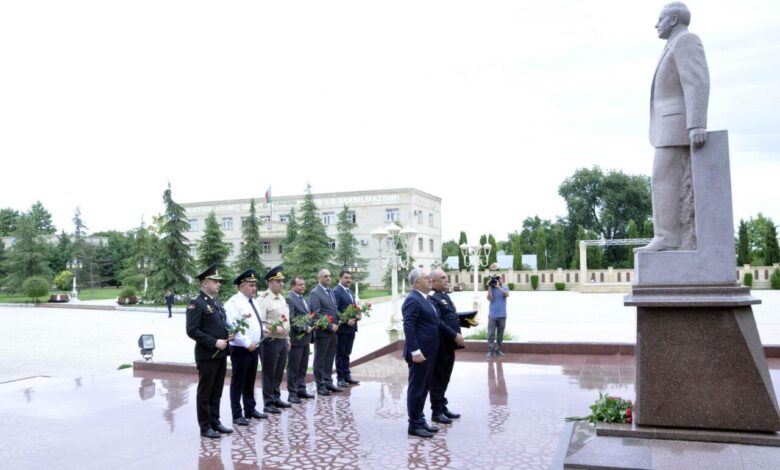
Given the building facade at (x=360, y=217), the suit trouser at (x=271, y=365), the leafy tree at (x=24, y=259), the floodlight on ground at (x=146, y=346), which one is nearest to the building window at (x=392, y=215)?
the building facade at (x=360, y=217)

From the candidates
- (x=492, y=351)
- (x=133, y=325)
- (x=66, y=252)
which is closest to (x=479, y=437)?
(x=492, y=351)

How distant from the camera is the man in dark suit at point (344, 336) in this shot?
846cm

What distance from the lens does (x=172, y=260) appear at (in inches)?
1436

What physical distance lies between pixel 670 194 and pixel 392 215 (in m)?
44.1

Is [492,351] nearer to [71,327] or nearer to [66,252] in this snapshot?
[71,327]

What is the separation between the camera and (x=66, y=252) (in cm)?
6191

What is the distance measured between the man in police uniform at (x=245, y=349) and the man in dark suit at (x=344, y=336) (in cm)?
186

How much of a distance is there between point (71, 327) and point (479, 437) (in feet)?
69.4

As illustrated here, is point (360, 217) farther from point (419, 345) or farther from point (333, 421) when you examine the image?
point (419, 345)

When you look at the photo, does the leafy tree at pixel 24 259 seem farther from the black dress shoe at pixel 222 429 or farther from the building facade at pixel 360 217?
the black dress shoe at pixel 222 429

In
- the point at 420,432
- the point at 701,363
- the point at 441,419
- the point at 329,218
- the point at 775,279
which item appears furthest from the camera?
the point at 329,218

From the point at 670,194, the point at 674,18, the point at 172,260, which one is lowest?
the point at 670,194

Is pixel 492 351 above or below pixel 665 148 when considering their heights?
below

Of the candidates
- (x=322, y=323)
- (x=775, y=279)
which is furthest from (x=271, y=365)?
(x=775, y=279)
